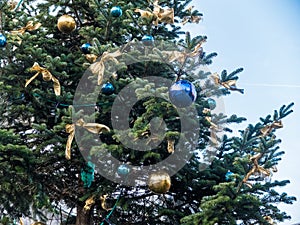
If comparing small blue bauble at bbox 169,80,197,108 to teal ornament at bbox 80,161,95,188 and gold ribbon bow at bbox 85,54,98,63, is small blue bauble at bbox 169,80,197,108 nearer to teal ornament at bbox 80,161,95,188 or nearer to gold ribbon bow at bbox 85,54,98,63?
gold ribbon bow at bbox 85,54,98,63

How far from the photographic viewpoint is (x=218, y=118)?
181 cm

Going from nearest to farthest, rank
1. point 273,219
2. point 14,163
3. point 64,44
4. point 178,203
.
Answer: point 14,163 < point 273,219 < point 178,203 < point 64,44

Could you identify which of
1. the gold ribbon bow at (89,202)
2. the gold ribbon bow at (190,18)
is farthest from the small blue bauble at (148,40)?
the gold ribbon bow at (89,202)

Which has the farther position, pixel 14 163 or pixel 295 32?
pixel 295 32

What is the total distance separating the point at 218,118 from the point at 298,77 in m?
0.90

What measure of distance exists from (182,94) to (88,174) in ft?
2.06

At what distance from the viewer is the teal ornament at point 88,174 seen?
5.85 ft

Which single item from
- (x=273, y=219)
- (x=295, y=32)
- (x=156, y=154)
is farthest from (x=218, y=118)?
(x=295, y=32)

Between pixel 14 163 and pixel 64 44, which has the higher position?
pixel 64 44

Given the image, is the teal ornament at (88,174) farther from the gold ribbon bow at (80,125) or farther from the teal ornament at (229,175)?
the teal ornament at (229,175)

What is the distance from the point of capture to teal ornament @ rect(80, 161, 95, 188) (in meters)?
1.78

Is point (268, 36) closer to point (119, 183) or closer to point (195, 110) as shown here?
point (195, 110)

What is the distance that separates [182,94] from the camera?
145cm

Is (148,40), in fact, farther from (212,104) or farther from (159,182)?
Result: (159,182)
